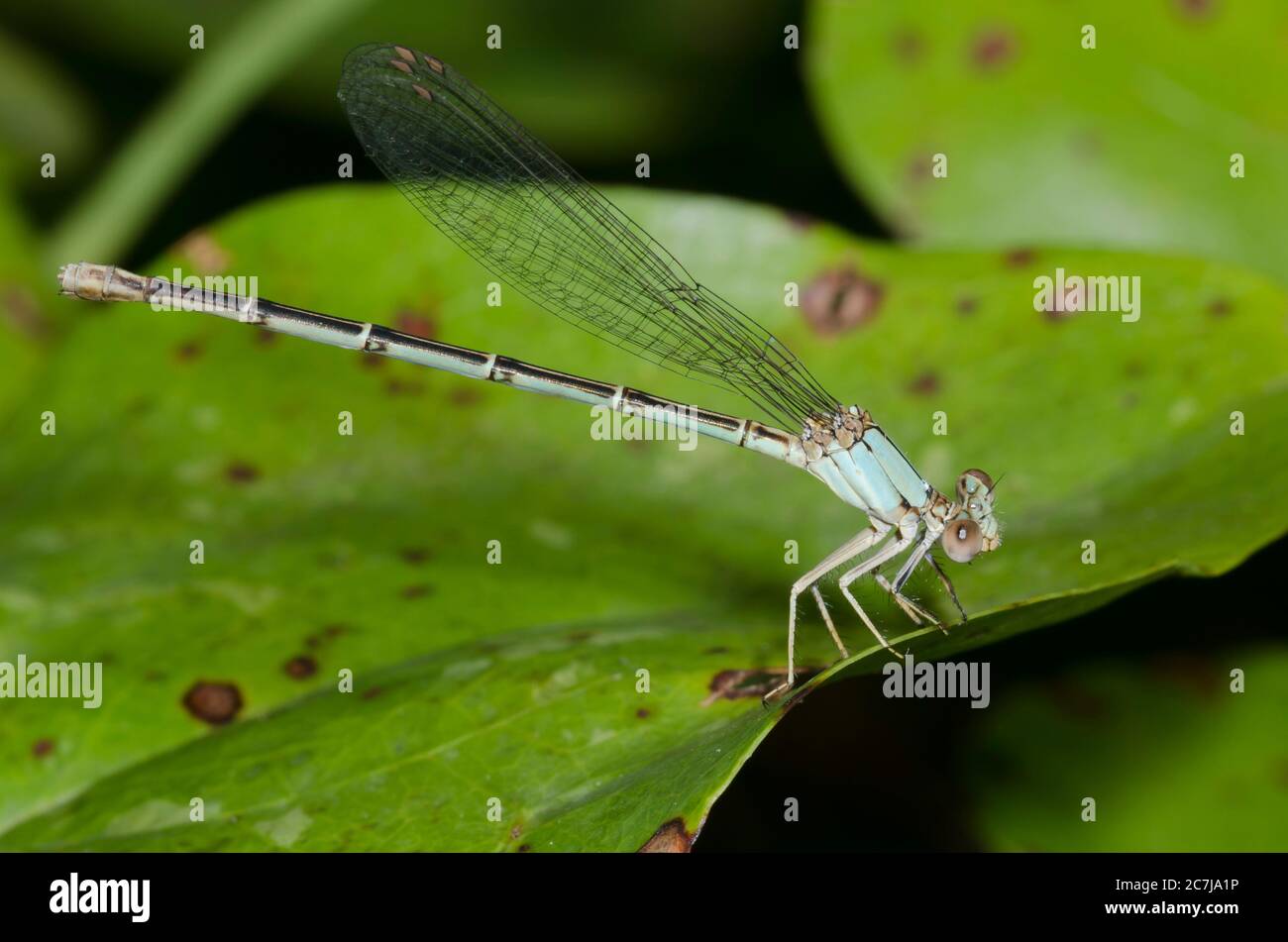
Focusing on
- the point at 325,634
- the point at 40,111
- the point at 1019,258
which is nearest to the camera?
the point at 325,634

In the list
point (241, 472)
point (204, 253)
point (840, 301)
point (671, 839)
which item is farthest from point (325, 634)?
point (840, 301)

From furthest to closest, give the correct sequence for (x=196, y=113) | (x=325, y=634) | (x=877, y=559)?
1. (x=196, y=113)
2. (x=877, y=559)
3. (x=325, y=634)

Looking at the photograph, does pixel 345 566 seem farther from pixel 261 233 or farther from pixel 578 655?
pixel 261 233

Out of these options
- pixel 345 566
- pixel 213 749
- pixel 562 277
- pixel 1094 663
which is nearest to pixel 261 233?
pixel 562 277
